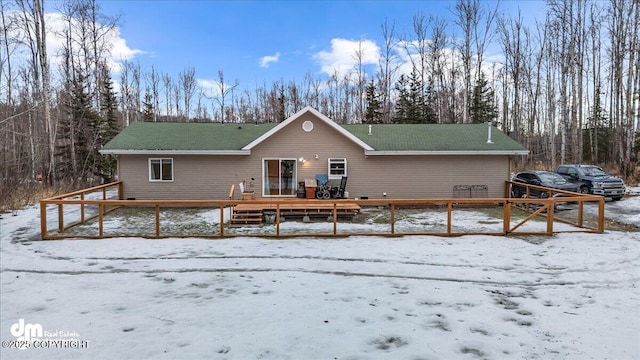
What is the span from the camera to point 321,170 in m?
14.5

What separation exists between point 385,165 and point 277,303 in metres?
10.7

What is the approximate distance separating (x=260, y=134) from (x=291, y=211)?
6183 mm

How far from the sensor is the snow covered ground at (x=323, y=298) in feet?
12.5

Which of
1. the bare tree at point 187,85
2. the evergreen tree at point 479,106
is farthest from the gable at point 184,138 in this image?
the bare tree at point 187,85

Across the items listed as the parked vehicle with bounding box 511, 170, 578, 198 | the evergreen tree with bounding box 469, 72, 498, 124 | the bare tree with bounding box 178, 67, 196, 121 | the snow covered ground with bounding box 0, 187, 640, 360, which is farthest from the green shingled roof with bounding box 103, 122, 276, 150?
the bare tree with bounding box 178, 67, 196, 121

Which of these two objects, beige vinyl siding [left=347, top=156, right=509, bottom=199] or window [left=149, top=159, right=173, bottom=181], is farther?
beige vinyl siding [left=347, top=156, right=509, bottom=199]

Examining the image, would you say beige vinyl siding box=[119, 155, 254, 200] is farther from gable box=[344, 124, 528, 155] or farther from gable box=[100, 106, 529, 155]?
gable box=[344, 124, 528, 155]

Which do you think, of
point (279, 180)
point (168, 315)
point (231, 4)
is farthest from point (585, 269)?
point (231, 4)

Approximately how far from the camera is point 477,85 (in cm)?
3123

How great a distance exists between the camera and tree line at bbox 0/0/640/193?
21.7 m

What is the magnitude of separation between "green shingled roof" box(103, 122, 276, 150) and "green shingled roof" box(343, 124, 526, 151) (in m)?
5.12

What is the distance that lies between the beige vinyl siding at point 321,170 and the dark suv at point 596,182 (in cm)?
365

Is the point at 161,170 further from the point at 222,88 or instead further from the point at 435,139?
the point at 222,88

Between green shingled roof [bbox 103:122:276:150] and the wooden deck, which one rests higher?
green shingled roof [bbox 103:122:276:150]
